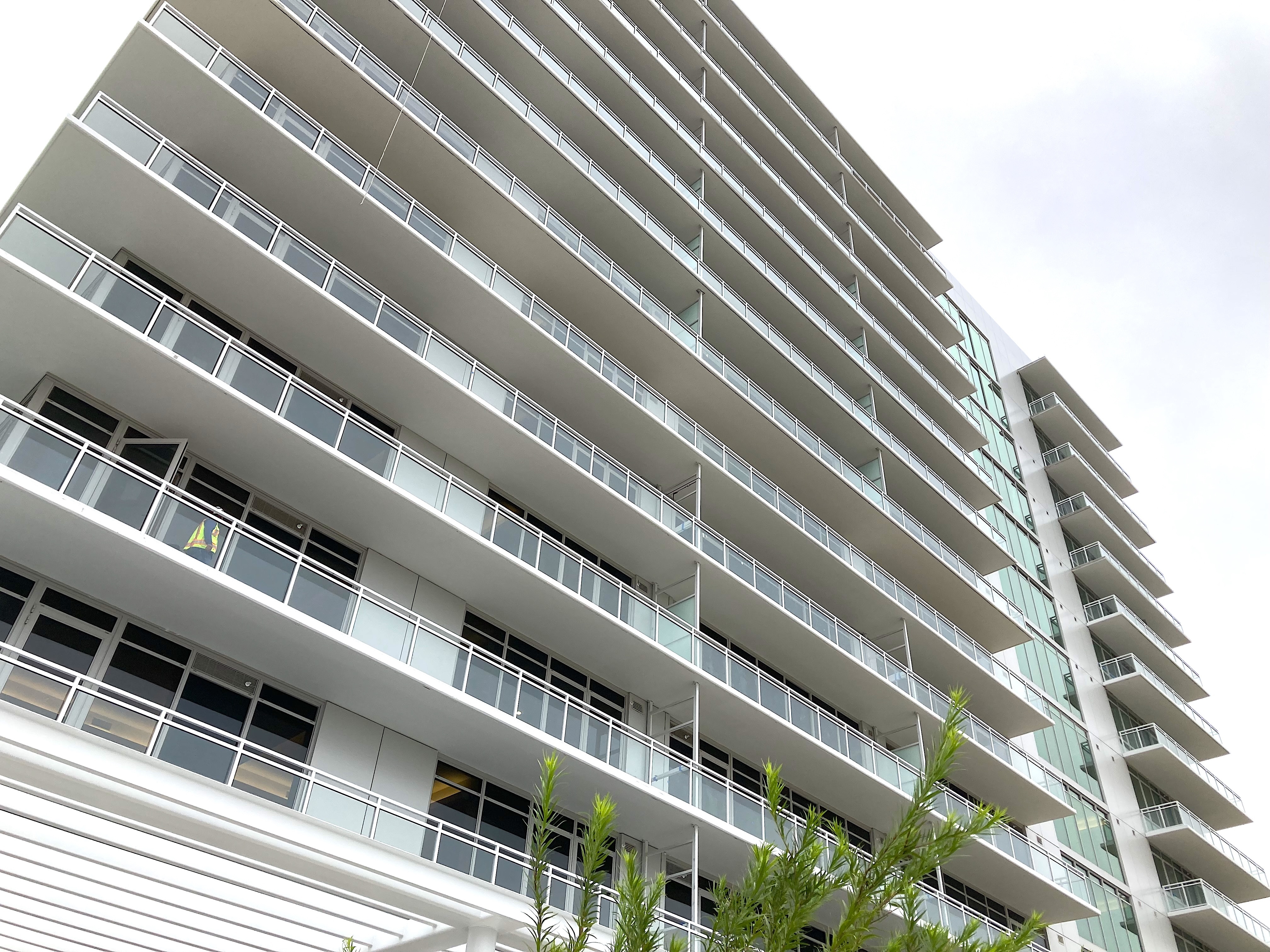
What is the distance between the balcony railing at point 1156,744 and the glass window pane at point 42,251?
1298 inches

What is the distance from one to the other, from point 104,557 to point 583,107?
16478 mm

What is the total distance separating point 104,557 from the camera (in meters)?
11.5

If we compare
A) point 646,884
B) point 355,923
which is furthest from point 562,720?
point 646,884

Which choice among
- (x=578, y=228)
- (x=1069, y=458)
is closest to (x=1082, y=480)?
(x=1069, y=458)

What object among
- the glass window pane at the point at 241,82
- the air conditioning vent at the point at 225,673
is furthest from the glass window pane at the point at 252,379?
the glass window pane at the point at 241,82

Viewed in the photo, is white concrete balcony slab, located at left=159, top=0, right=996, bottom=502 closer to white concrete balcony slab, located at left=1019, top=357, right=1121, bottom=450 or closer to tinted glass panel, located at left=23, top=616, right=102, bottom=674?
tinted glass panel, located at left=23, top=616, right=102, bottom=674

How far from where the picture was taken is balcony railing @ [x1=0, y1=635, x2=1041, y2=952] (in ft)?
32.7

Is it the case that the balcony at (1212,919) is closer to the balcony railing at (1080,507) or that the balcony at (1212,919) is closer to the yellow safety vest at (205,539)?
the balcony railing at (1080,507)

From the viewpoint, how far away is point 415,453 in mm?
15164

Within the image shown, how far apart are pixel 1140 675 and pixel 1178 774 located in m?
3.56

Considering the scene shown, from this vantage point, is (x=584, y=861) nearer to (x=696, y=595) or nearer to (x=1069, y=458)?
(x=696, y=595)

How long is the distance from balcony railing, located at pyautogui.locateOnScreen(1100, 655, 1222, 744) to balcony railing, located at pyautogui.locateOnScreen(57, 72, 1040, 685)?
13.7 m

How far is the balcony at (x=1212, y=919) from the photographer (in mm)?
29344

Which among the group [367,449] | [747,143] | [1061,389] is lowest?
[367,449]
